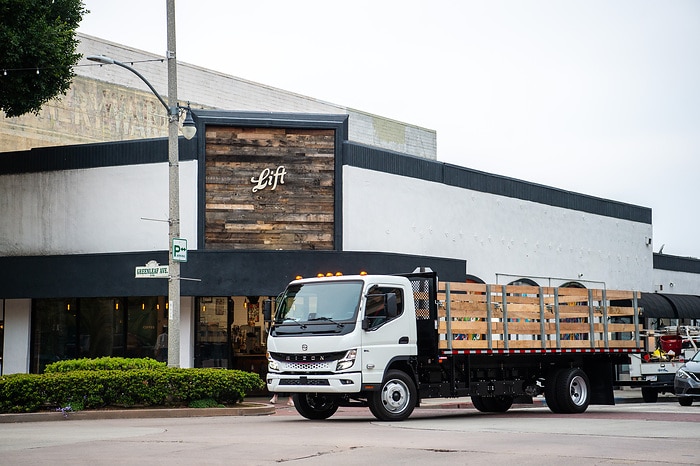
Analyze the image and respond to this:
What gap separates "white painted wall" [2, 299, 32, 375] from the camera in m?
31.2

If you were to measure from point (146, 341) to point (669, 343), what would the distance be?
16.1 m

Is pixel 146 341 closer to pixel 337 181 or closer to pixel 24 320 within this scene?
pixel 24 320

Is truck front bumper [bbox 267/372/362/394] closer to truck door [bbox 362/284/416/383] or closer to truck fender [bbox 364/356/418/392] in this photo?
truck door [bbox 362/284/416/383]

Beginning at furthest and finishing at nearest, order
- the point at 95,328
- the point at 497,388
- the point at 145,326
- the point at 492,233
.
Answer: the point at 492,233 → the point at 95,328 → the point at 145,326 → the point at 497,388

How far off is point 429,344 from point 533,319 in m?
3.06

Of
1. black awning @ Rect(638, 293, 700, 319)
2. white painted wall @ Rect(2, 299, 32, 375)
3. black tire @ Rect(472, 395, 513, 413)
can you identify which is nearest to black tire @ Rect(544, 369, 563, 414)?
black tire @ Rect(472, 395, 513, 413)

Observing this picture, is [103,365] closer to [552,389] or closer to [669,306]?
[552,389]

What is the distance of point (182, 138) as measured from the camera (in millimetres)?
29188

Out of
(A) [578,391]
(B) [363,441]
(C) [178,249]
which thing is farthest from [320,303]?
(A) [578,391]

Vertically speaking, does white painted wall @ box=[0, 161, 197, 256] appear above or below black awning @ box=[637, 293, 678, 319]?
above

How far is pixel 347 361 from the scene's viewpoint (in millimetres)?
17734

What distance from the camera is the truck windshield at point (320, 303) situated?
717 inches

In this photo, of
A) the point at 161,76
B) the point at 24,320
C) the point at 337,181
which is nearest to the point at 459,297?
the point at 337,181

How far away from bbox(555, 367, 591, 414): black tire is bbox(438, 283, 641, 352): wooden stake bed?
2.00 ft
